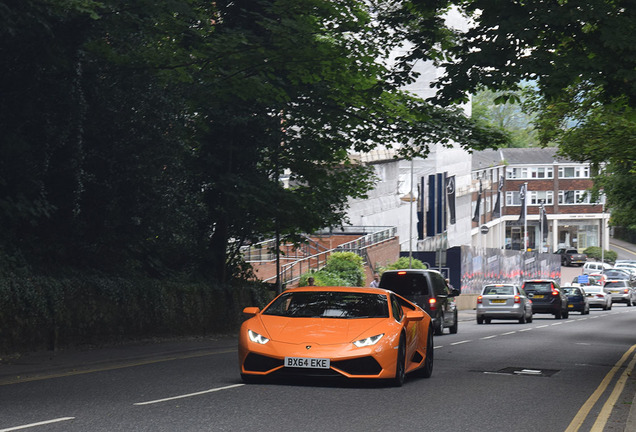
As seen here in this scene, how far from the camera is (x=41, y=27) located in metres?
16.5

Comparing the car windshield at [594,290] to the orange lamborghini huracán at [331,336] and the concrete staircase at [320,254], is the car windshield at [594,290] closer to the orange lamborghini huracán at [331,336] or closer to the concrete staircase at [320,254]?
the concrete staircase at [320,254]

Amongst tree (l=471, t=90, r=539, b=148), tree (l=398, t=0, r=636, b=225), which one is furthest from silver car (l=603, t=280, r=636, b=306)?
tree (l=398, t=0, r=636, b=225)

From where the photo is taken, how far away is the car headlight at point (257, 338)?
11.7 meters

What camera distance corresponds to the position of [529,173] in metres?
124

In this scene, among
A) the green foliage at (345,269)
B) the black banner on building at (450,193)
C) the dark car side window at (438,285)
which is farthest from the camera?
the black banner on building at (450,193)

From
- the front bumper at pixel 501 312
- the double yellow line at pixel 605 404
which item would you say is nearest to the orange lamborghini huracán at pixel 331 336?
the double yellow line at pixel 605 404

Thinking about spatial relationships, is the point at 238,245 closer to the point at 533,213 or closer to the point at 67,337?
the point at 67,337

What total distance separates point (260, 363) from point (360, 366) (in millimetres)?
1232

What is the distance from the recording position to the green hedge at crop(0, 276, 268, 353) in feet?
54.8

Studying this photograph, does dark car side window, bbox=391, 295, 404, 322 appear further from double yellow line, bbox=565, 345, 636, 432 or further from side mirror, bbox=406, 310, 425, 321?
double yellow line, bbox=565, 345, 636, 432

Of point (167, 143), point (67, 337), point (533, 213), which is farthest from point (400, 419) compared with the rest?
point (533, 213)

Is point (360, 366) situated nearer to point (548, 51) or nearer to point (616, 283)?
point (548, 51)

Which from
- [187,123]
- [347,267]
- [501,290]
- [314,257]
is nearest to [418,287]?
[187,123]

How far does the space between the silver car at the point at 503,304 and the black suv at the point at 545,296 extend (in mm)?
5154
